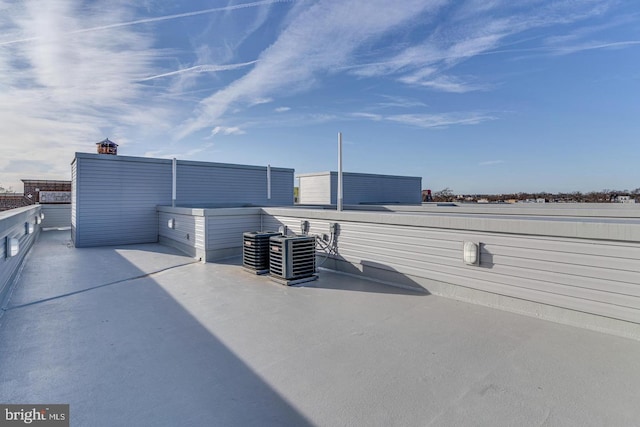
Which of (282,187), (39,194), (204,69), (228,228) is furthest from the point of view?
(39,194)

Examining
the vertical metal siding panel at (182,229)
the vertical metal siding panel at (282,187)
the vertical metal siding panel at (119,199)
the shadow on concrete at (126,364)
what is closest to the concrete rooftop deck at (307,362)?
the shadow on concrete at (126,364)

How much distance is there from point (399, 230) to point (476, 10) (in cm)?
573

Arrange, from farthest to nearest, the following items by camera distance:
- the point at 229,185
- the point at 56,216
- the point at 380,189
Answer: the point at 380,189 → the point at 56,216 → the point at 229,185

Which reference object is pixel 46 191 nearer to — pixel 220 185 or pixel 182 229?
pixel 220 185

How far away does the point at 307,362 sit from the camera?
7.43 feet

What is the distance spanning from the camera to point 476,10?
6.75 metres

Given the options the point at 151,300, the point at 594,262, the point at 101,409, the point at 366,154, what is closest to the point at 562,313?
the point at 594,262

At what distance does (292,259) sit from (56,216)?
13682mm

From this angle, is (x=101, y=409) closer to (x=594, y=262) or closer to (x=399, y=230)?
(x=399, y=230)

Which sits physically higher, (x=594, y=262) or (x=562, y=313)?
(x=594, y=262)

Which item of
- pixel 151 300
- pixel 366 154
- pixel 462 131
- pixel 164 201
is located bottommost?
pixel 151 300

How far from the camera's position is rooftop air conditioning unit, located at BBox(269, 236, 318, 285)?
4.67 metres

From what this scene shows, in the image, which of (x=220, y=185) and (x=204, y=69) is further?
(x=220, y=185)

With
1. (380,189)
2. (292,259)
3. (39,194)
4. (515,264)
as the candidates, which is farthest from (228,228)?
(39,194)
